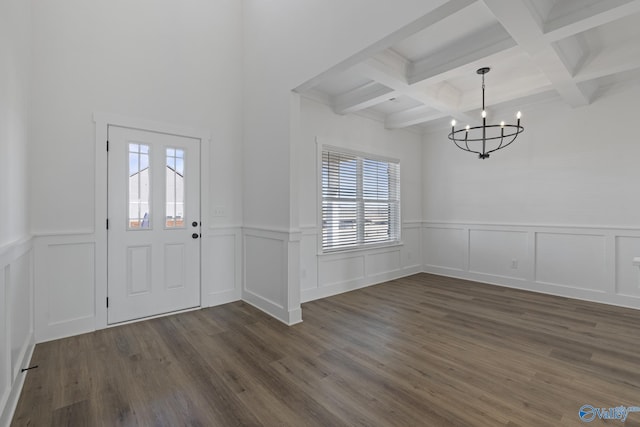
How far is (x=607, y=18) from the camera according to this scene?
7.30 feet

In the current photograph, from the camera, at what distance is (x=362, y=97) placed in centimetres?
407

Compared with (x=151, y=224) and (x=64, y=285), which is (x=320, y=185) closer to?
(x=151, y=224)

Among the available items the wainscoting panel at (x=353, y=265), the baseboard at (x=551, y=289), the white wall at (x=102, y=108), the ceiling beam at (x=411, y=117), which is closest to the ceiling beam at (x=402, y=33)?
the white wall at (x=102, y=108)

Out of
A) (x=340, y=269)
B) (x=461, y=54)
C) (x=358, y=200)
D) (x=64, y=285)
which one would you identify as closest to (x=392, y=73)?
(x=461, y=54)

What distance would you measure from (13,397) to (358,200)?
420cm

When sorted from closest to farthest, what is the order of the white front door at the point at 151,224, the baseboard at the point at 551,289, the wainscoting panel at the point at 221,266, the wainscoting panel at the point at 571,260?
the white front door at the point at 151,224
the wainscoting panel at the point at 221,266
the baseboard at the point at 551,289
the wainscoting panel at the point at 571,260

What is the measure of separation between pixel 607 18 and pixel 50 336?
545 centimetres

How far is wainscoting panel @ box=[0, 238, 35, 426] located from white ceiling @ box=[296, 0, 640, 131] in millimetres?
2787

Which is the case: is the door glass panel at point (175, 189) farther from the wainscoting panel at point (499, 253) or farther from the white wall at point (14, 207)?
the wainscoting panel at point (499, 253)

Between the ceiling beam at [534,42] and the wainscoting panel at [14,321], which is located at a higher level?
the ceiling beam at [534,42]

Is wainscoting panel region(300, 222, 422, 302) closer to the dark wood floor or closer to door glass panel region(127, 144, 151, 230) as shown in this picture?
the dark wood floor

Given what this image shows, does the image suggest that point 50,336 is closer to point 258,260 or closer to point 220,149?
point 258,260

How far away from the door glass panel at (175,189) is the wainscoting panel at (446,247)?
15.0 ft

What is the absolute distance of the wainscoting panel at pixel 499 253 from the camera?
472cm
